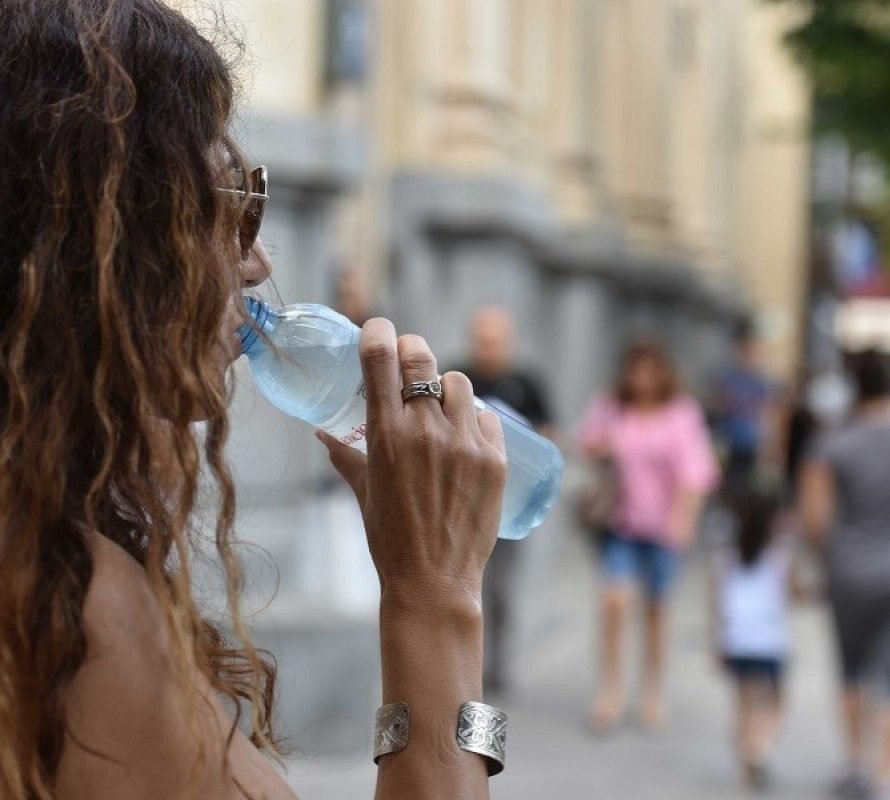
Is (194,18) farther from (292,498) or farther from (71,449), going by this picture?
(292,498)

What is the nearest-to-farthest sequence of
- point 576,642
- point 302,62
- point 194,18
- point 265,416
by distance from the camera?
1. point 194,18
2. point 265,416
3. point 302,62
4. point 576,642

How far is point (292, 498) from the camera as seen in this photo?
8469 millimetres

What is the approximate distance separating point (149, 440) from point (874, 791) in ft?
23.8

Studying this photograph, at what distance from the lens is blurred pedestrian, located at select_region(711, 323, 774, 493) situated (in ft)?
60.4

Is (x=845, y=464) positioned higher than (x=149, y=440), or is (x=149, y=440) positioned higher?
(x=845, y=464)

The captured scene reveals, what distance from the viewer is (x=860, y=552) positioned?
8242 millimetres

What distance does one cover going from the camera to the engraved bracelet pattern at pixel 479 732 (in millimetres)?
1989

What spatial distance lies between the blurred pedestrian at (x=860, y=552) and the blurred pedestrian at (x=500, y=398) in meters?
1.72

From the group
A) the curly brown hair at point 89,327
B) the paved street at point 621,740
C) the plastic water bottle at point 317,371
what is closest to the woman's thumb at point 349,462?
the plastic water bottle at point 317,371

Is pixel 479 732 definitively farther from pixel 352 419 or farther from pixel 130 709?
pixel 352 419

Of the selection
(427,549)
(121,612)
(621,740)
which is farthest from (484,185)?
(121,612)

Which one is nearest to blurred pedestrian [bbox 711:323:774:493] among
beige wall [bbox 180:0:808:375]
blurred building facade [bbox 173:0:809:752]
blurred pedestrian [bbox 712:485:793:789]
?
blurred building facade [bbox 173:0:809:752]

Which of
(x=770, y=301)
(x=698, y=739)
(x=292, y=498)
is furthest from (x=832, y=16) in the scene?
(x=770, y=301)

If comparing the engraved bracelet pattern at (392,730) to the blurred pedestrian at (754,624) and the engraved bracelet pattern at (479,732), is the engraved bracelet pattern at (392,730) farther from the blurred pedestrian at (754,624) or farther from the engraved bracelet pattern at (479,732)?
the blurred pedestrian at (754,624)
